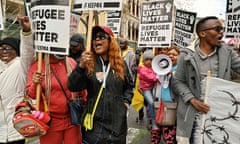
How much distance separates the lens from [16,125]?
2.94 metres

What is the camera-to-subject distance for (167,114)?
13.3 feet

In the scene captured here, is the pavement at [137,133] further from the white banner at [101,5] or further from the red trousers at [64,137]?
the white banner at [101,5]

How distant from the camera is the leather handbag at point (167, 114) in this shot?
4.05 m

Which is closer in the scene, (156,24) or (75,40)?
(75,40)

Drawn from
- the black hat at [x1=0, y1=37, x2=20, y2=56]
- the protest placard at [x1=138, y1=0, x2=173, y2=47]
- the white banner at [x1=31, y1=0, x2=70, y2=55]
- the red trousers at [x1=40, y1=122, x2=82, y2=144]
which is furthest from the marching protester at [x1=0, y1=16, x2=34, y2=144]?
the protest placard at [x1=138, y1=0, x2=173, y2=47]

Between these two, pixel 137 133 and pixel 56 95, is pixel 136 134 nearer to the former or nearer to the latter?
pixel 137 133

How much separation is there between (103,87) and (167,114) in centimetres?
139

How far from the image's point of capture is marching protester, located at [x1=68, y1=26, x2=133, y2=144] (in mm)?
2988

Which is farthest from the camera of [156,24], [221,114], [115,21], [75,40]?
[115,21]

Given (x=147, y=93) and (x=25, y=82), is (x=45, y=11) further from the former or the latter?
(x=147, y=93)

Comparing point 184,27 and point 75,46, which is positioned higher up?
point 184,27

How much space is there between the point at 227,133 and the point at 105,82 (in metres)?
1.23

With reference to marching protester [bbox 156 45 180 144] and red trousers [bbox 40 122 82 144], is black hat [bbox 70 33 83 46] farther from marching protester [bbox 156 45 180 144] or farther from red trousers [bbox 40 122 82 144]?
red trousers [bbox 40 122 82 144]

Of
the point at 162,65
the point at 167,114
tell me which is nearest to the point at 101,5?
the point at 162,65
